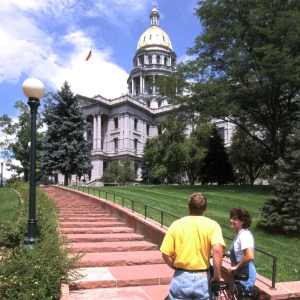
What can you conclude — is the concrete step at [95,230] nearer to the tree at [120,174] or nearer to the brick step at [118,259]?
the brick step at [118,259]

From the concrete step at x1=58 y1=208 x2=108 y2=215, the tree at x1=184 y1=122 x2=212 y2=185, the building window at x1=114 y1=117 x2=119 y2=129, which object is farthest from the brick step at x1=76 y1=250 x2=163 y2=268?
the building window at x1=114 y1=117 x2=119 y2=129

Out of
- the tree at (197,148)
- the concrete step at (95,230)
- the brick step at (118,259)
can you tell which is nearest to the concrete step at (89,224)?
the concrete step at (95,230)

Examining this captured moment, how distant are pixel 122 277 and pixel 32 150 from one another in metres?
3.32

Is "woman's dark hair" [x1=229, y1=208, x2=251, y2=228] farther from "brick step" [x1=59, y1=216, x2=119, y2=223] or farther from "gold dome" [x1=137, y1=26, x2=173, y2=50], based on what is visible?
"gold dome" [x1=137, y1=26, x2=173, y2=50]

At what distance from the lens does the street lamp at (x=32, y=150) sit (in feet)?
31.1

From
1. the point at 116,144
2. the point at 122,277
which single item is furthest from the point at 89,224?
the point at 116,144

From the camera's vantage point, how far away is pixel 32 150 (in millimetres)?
9906

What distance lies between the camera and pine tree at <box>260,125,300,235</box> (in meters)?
12.4

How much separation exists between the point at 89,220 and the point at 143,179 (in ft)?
215

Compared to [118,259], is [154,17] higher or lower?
higher

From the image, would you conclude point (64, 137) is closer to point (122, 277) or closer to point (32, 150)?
point (32, 150)

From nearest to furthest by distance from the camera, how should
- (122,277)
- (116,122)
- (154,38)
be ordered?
(122,277) → (116,122) → (154,38)

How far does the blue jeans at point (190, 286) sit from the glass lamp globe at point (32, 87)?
6.53 metres

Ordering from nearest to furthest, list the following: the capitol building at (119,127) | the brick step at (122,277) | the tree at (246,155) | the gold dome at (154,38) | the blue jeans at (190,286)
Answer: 1. the blue jeans at (190,286)
2. the brick step at (122,277)
3. the tree at (246,155)
4. the capitol building at (119,127)
5. the gold dome at (154,38)
